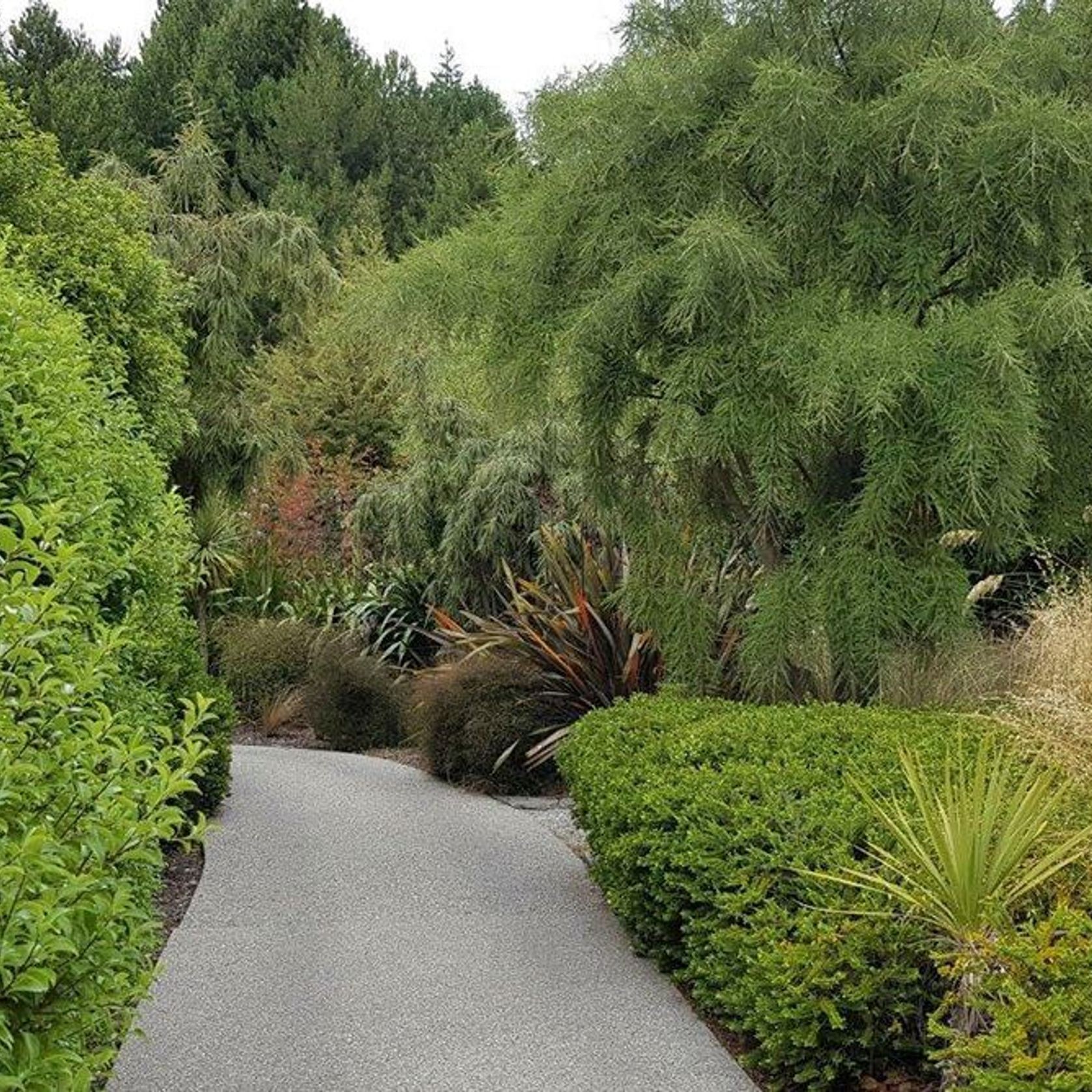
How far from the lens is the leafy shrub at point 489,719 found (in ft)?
30.8

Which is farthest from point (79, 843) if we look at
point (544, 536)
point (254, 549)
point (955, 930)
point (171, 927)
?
point (254, 549)

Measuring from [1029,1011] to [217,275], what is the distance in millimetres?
13027

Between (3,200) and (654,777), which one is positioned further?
(3,200)

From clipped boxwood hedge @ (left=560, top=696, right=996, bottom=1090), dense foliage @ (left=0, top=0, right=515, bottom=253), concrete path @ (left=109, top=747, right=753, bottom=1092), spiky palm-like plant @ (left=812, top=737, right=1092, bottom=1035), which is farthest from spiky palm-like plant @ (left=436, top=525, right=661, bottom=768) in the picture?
dense foliage @ (left=0, top=0, right=515, bottom=253)

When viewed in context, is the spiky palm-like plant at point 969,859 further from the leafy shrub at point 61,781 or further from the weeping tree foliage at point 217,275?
the weeping tree foliage at point 217,275

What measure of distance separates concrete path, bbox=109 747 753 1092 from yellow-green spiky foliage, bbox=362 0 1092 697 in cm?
204

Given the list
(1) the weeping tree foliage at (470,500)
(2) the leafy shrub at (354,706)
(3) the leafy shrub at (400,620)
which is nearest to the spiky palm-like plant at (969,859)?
(1) the weeping tree foliage at (470,500)

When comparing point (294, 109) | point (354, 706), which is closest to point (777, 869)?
point (354, 706)

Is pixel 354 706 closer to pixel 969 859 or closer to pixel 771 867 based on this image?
pixel 771 867

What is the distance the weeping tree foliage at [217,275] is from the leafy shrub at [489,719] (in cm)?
588

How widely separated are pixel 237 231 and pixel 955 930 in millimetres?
12991

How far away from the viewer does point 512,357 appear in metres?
7.83

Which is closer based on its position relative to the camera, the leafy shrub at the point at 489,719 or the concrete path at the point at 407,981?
the concrete path at the point at 407,981

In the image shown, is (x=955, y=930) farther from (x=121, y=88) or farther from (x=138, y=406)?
(x=121, y=88)
